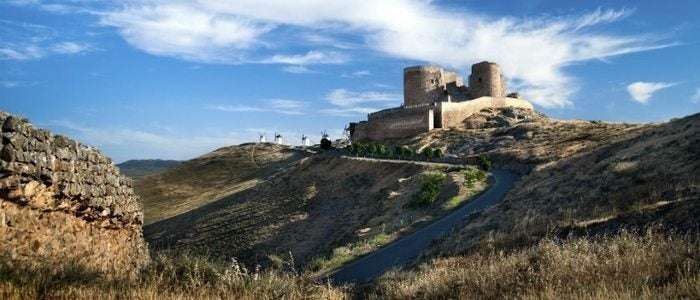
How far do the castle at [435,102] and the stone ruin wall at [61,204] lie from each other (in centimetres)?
5695

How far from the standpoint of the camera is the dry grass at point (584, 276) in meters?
6.25

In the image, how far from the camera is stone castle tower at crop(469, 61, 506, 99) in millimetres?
75062

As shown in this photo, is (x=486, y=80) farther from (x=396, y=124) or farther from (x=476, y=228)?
(x=476, y=228)

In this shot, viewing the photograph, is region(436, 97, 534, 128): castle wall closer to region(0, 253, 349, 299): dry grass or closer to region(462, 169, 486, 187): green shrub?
region(462, 169, 486, 187): green shrub

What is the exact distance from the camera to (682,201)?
12.3 m

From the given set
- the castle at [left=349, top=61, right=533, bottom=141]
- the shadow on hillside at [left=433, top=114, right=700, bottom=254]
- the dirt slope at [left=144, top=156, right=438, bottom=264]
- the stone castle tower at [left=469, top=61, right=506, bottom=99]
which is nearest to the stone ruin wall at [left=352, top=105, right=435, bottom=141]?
the castle at [left=349, top=61, right=533, bottom=141]

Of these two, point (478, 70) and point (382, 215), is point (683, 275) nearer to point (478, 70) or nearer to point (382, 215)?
point (382, 215)

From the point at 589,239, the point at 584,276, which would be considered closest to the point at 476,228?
the point at 589,239

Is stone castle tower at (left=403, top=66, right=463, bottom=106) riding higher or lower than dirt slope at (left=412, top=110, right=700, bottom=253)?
higher

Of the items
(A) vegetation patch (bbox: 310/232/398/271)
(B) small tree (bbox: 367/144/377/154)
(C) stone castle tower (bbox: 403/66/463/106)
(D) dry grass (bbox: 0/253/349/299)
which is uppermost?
(C) stone castle tower (bbox: 403/66/463/106)

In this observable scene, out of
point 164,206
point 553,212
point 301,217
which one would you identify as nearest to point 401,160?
point 301,217

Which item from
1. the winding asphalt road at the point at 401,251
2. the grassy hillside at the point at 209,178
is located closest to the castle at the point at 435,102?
the grassy hillside at the point at 209,178

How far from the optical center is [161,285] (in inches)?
302

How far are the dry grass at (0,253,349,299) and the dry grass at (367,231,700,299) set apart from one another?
1.85m
